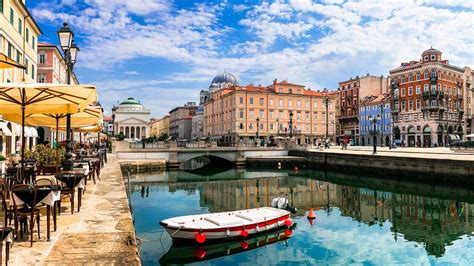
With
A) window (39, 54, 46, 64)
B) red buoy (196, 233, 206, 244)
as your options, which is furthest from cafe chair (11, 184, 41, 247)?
window (39, 54, 46, 64)

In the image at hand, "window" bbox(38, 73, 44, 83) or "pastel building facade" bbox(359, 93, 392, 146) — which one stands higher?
"window" bbox(38, 73, 44, 83)

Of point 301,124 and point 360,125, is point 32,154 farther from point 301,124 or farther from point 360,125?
point 360,125

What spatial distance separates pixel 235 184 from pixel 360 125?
65799 millimetres

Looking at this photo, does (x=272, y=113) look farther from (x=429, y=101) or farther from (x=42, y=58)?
(x=42, y=58)

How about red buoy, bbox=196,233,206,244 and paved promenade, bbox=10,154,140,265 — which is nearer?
paved promenade, bbox=10,154,140,265

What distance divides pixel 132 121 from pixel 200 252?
127460 mm

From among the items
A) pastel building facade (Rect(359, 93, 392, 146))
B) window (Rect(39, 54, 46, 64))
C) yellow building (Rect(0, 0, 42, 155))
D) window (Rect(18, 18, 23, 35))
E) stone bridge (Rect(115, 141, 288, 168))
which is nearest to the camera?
yellow building (Rect(0, 0, 42, 155))

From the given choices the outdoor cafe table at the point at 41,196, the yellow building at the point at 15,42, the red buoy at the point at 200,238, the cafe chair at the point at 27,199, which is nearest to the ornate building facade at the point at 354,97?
the yellow building at the point at 15,42

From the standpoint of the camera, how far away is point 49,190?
6.92 m

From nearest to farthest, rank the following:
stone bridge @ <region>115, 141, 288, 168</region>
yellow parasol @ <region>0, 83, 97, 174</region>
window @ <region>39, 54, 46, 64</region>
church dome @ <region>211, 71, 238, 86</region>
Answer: yellow parasol @ <region>0, 83, 97, 174</region>, stone bridge @ <region>115, 141, 288, 168</region>, window @ <region>39, 54, 46, 64</region>, church dome @ <region>211, 71, 238, 86</region>

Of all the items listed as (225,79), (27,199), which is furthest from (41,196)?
(225,79)

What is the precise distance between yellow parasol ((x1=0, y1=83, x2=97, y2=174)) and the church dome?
11570cm

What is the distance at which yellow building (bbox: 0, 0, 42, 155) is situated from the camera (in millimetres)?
29547

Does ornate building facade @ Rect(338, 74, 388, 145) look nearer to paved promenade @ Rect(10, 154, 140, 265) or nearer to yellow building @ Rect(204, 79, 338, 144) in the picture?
yellow building @ Rect(204, 79, 338, 144)
